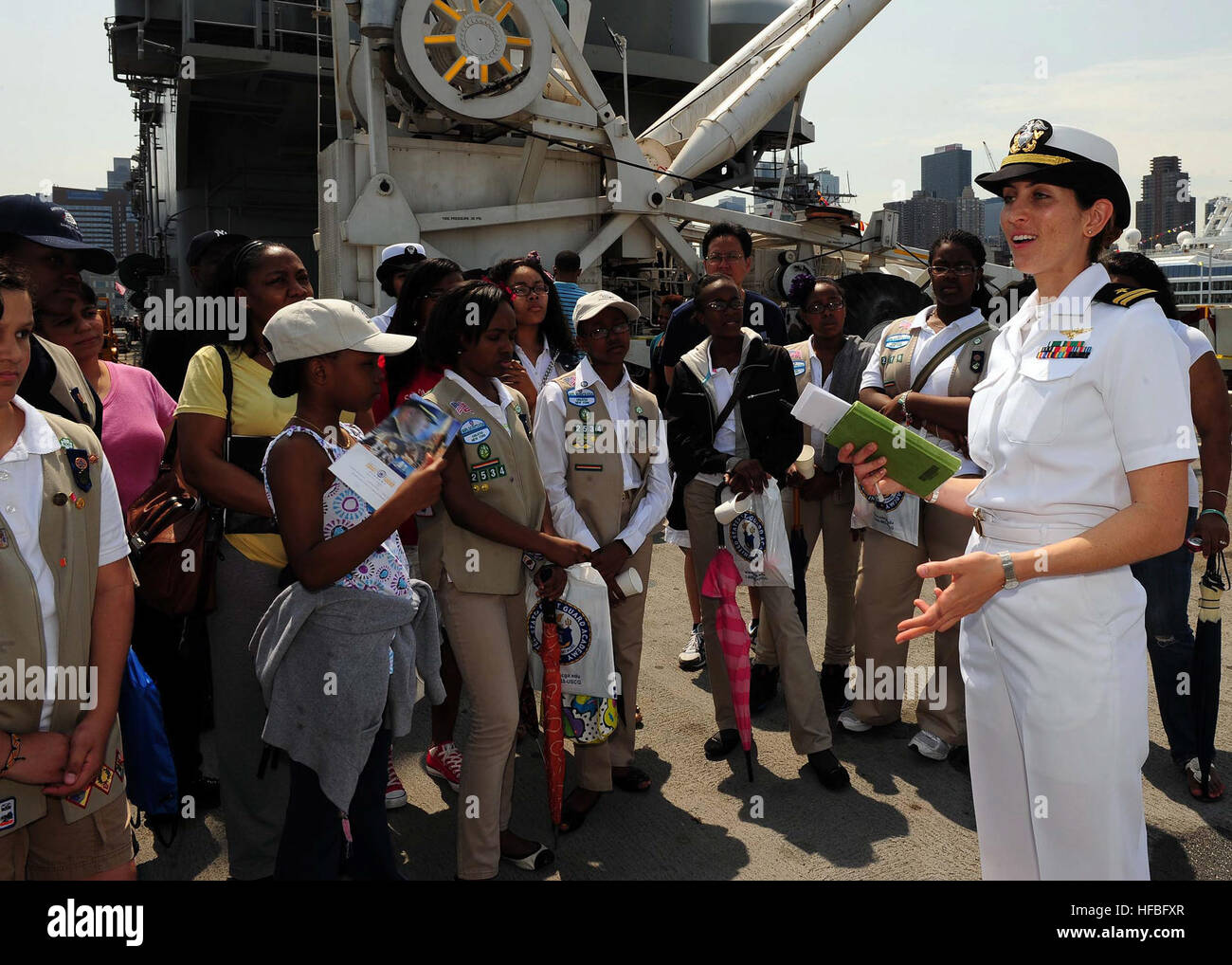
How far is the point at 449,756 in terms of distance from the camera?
14.0 ft

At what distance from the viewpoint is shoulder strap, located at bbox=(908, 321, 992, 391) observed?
4.40 m

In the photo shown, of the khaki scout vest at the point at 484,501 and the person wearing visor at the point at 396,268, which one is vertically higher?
the person wearing visor at the point at 396,268

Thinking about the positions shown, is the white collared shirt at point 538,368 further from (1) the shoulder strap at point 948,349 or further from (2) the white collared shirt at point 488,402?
(1) the shoulder strap at point 948,349

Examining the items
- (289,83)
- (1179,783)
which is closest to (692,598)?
(1179,783)

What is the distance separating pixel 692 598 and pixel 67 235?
377 cm

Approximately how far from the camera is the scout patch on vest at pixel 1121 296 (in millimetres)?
2125

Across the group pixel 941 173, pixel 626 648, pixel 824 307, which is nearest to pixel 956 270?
pixel 824 307

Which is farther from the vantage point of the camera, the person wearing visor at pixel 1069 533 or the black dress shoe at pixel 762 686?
the black dress shoe at pixel 762 686

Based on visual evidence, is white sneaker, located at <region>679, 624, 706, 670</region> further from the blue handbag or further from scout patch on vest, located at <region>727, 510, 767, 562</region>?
A: the blue handbag

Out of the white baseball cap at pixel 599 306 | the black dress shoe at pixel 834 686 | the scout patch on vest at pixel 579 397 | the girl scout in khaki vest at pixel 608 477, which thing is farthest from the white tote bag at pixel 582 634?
the black dress shoe at pixel 834 686

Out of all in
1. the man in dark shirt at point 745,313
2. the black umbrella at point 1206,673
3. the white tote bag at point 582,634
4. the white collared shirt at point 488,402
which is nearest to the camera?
the white collared shirt at point 488,402

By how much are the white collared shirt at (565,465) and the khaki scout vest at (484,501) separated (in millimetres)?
461

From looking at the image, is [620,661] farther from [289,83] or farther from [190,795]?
[289,83]

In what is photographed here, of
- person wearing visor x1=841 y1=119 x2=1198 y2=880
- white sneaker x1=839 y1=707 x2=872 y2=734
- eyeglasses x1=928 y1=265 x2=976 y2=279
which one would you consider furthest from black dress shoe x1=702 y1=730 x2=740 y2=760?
eyeglasses x1=928 y1=265 x2=976 y2=279
